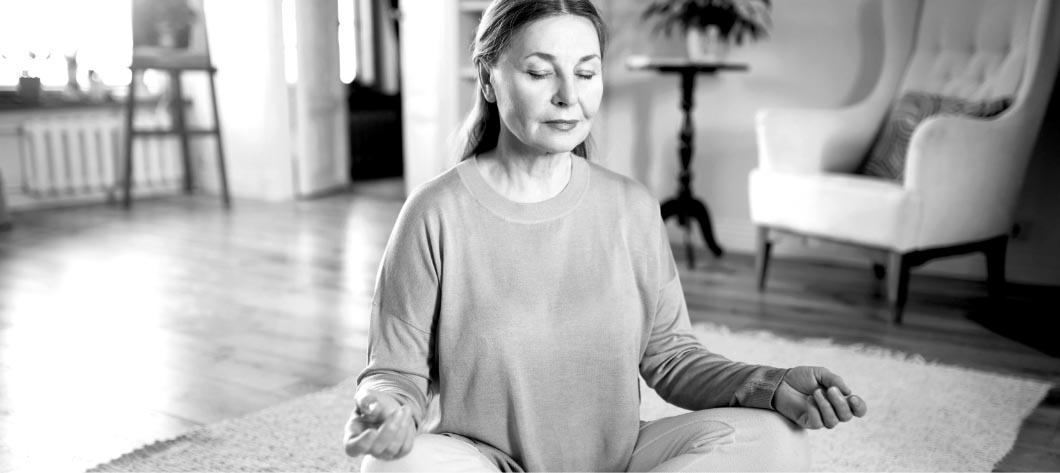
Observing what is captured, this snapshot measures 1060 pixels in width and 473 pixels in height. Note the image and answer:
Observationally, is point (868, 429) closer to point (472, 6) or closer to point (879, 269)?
point (879, 269)

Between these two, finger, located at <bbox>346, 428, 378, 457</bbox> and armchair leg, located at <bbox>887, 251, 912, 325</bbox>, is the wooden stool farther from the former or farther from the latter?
finger, located at <bbox>346, 428, 378, 457</bbox>

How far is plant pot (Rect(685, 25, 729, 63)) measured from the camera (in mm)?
3721

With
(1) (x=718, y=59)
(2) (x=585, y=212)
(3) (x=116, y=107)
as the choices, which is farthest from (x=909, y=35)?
(3) (x=116, y=107)

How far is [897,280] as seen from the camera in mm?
2809

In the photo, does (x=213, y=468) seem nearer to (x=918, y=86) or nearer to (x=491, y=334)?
(x=491, y=334)

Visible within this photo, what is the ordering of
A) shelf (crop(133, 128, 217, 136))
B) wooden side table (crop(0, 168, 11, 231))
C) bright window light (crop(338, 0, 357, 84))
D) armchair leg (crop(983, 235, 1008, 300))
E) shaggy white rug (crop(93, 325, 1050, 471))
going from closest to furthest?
shaggy white rug (crop(93, 325, 1050, 471)) < armchair leg (crop(983, 235, 1008, 300)) < wooden side table (crop(0, 168, 11, 231)) < shelf (crop(133, 128, 217, 136)) < bright window light (crop(338, 0, 357, 84))

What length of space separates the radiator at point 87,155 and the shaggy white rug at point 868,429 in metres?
3.76

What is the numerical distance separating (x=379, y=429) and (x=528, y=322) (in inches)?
10.5

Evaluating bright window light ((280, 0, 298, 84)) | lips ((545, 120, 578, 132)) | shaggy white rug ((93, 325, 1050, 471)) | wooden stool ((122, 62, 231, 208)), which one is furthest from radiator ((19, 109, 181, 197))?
lips ((545, 120, 578, 132))

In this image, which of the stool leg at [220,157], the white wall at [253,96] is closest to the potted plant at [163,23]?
the stool leg at [220,157]

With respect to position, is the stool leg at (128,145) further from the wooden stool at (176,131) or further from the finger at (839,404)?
the finger at (839,404)

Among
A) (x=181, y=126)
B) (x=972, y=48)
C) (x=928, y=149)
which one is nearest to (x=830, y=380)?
(x=928, y=149)

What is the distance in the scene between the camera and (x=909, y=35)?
3.44 m

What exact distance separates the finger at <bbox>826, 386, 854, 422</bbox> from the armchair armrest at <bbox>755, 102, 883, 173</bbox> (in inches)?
93.3
